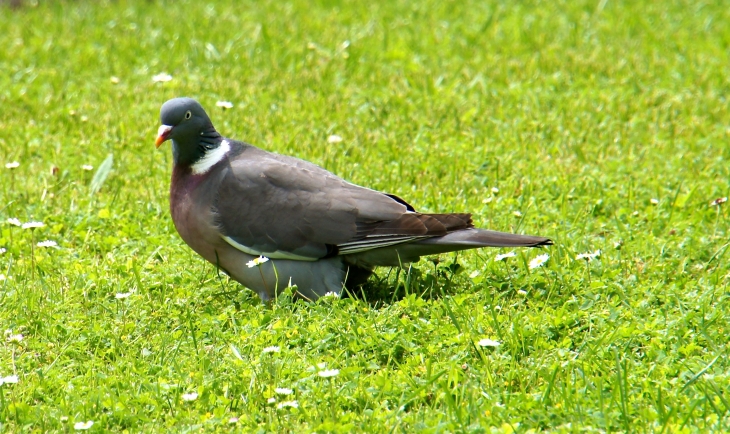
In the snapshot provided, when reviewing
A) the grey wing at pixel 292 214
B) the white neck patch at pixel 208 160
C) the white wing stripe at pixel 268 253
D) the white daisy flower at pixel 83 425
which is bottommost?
the white wing stripe at pixel 268 253

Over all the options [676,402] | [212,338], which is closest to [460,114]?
[212,338]

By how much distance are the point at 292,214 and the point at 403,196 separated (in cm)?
137

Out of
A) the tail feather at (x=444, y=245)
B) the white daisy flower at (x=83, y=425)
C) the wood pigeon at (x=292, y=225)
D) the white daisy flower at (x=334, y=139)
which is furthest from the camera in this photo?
the white daisy flower at (x=334, y=139)

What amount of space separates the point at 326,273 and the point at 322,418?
1.20 meters

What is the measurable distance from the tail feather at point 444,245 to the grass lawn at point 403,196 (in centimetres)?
14

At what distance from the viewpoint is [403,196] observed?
574 centimetres

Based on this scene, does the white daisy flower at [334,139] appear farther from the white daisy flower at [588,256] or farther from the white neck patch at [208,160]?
the white daisy flower at [588,256]

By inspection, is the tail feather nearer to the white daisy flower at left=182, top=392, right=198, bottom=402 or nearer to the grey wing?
the grey wing

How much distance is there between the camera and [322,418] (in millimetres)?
3418

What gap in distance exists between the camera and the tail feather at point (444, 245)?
4262mm

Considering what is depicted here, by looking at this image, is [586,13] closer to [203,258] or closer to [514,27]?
[514,27]

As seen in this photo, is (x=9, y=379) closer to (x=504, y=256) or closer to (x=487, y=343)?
(x=487, y=343)

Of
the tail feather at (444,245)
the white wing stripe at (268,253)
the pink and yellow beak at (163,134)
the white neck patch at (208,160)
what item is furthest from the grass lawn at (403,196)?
the pink and yellow beak at (163,134)

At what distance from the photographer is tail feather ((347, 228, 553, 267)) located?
4.26m
